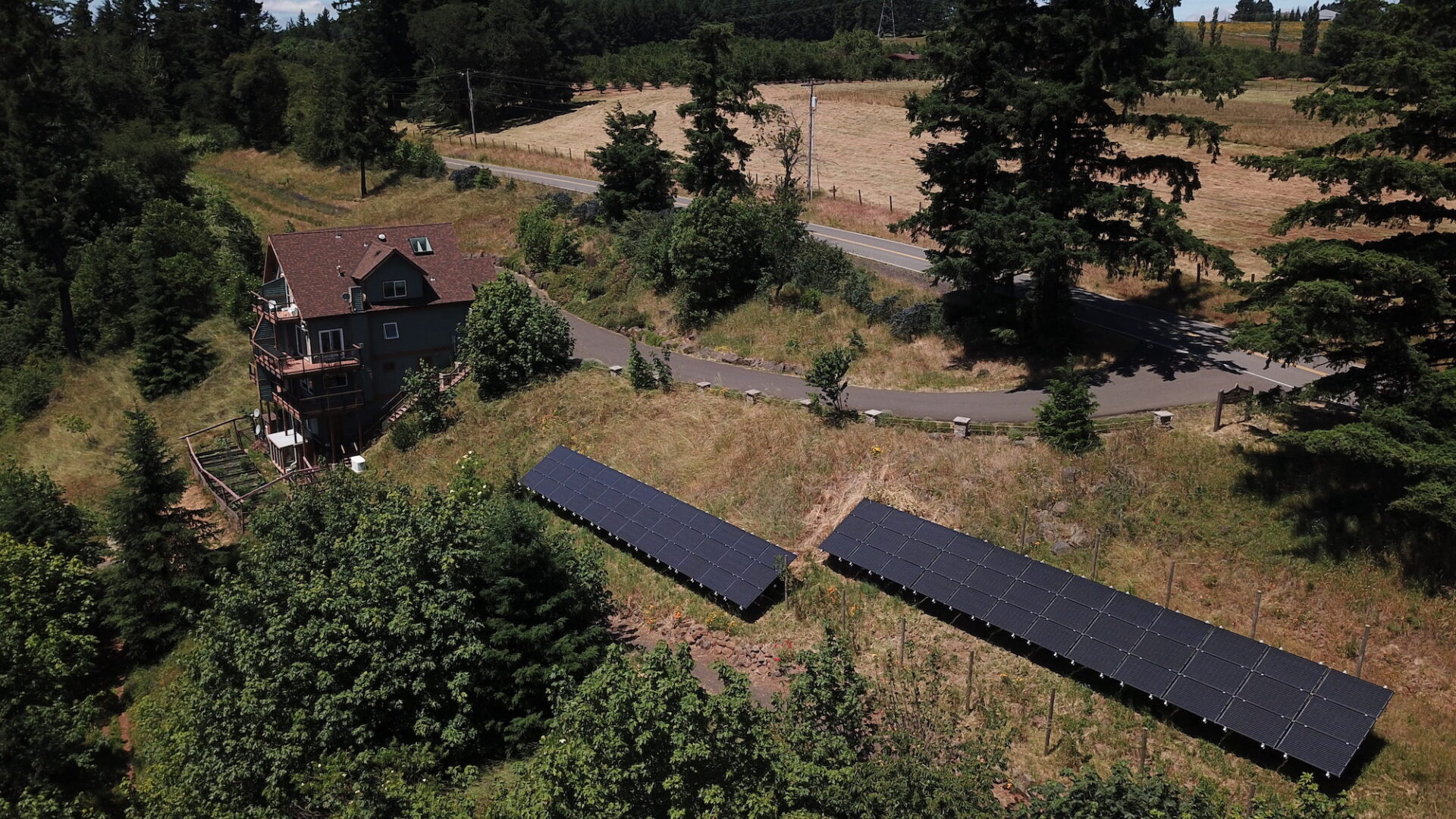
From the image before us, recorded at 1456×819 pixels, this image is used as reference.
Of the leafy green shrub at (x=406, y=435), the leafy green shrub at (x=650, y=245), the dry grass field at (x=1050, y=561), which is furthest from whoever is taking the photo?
the leafy green shrub at (x=650, y=245)

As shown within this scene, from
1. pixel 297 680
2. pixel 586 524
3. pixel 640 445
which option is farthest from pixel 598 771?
pixel 640 445

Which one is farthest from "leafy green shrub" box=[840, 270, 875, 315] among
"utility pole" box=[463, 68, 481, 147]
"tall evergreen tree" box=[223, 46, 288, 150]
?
"tall evergreen tree" box=[223, 46, 288, 150]

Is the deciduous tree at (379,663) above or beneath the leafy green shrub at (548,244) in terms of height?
beneath

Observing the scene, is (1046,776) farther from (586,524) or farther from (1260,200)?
(1260,200)

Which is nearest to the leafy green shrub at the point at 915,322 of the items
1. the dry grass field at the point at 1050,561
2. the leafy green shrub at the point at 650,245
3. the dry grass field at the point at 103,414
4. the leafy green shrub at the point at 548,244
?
the dry grass field at the point at 1050,561

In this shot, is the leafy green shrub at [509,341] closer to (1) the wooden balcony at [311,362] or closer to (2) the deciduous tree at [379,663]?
(1) the wooden balcony at [311,362]

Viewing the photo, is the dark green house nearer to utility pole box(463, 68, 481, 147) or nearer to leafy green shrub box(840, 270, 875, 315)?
leafy green shrub box(840, 270, 875, 315)

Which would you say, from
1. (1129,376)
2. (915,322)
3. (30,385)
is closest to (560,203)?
(915,322)

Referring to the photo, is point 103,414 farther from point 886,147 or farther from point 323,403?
point 886,147
